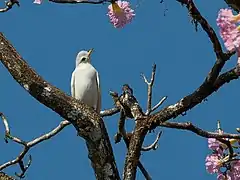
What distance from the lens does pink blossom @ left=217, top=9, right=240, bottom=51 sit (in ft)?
5.60

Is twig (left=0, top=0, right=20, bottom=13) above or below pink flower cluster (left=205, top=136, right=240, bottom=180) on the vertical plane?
above

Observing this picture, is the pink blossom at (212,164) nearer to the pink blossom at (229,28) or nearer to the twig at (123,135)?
the twig at (123,135)

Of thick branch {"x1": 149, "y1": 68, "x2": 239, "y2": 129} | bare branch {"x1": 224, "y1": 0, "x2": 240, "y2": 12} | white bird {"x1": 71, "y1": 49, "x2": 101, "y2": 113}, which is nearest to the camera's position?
bare branch {"x1": 224, "y1": 0, "x2": 240, "y2": 12}

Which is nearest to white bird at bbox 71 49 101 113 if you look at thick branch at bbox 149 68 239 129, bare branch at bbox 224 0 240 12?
thick branch at bbox 149 68 239 129

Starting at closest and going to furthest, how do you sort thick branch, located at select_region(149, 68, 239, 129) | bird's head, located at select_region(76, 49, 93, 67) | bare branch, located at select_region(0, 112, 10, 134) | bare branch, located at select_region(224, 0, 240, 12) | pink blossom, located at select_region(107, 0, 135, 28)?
bare branch, located at select_region(224, 0, 240, 12), thick branch, located at select_region(149, 68, 239, 129), pink blossom, located at select_region(107, 0, 135, 28), bare branch, located at select_region(0, 112, 10, 134), bird's head, located at select_region(76, 49, 93, 67)

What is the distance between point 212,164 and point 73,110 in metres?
0.91

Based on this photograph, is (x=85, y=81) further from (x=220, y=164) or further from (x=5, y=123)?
(x=220, y=164)

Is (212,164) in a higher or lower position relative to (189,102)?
lower

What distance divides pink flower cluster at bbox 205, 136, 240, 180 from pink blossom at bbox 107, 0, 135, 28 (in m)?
0.97

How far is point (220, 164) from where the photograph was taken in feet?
10.8

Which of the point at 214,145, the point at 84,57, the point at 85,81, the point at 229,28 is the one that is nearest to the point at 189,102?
the point at 214,145

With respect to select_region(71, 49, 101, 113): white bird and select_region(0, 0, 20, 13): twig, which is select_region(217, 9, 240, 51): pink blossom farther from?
select_region(71, 49, 101, 113): white bird

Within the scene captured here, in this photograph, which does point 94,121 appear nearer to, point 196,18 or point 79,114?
point 79,114

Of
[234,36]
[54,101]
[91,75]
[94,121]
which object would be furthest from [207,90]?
[91,75]
